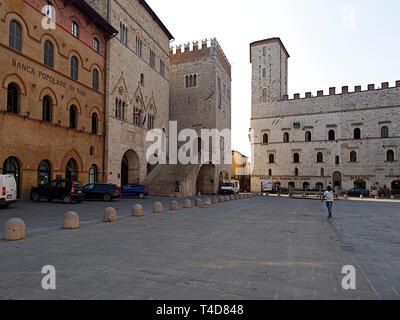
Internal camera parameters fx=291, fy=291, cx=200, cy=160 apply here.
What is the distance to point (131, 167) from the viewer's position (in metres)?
31.3

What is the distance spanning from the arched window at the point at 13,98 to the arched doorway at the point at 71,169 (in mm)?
5782

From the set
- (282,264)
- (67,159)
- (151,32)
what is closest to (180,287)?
(282,264)

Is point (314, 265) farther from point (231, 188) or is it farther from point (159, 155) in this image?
point (231, 188)

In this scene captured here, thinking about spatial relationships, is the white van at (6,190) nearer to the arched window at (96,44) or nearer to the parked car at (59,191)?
the parked car at (59,191)

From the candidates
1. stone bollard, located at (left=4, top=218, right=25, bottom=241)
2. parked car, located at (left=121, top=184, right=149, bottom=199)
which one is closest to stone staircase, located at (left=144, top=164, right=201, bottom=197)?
parked car, located at (left=121, top=184, right=149, bottom=199)

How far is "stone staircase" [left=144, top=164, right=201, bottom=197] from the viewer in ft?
104

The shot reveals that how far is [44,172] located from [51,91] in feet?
18.7

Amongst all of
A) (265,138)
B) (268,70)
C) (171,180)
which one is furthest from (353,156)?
(171,180)

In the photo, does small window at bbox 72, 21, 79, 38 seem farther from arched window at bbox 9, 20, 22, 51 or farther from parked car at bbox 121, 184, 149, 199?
parked car at bbox 121, 184, 149, 199

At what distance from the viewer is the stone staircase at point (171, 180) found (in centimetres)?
3158

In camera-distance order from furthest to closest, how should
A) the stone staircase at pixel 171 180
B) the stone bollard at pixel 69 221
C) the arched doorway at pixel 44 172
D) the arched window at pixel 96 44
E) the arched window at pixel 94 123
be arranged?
the stone staircase at pixel 171 180 < the arched window at pixel 96 44 < the arched window at pixel 94 123 < the arched doorway at pixel 44 172 < the stone bollard at pixel 69 221

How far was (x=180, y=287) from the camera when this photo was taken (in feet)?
14.5

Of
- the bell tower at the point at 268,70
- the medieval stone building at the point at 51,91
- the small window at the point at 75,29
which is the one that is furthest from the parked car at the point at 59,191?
the bell tower at the point at 268,70
